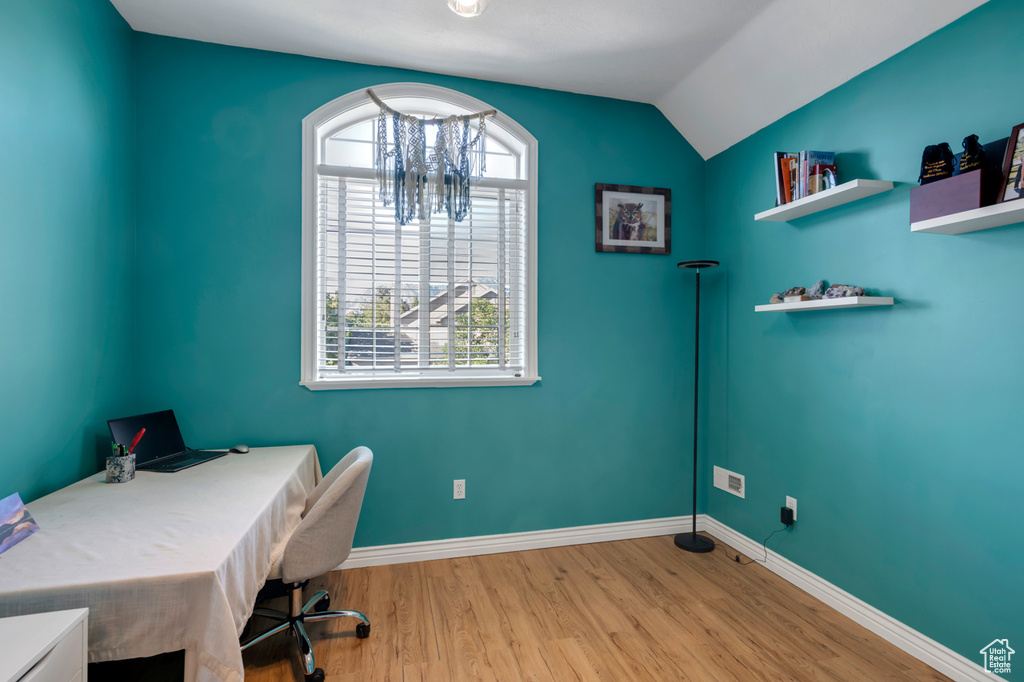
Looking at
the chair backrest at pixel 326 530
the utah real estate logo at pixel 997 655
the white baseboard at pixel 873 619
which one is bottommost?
the white baseboard at pixel 873 619

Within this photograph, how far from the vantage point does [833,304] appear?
2.15 m

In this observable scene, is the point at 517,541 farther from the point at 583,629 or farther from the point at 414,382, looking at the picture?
the point at 414,382

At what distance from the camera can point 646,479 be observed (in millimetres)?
3170

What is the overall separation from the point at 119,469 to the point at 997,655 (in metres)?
3.29

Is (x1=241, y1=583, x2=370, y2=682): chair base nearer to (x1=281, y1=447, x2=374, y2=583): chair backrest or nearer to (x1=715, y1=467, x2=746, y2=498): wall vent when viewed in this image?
(x1=281, y1=447, x2=374, y2=583): chair backrest

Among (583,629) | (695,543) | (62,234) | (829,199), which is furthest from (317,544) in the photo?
(829,199)

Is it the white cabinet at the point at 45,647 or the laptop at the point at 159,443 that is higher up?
the laptop at the point at 159,443

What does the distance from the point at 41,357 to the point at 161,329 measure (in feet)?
2.22

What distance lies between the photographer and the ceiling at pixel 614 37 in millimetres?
2145

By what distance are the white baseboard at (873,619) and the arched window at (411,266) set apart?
1.67 m

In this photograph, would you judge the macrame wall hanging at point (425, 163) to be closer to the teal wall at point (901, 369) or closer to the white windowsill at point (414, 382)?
the white windowsill at point (414, 382)

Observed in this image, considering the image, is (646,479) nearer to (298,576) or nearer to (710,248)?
(710,248)

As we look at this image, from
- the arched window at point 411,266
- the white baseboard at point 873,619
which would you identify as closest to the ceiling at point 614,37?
the arched window at point 411,266

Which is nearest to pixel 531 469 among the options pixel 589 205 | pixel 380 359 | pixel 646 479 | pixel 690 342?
pixel 646 479
